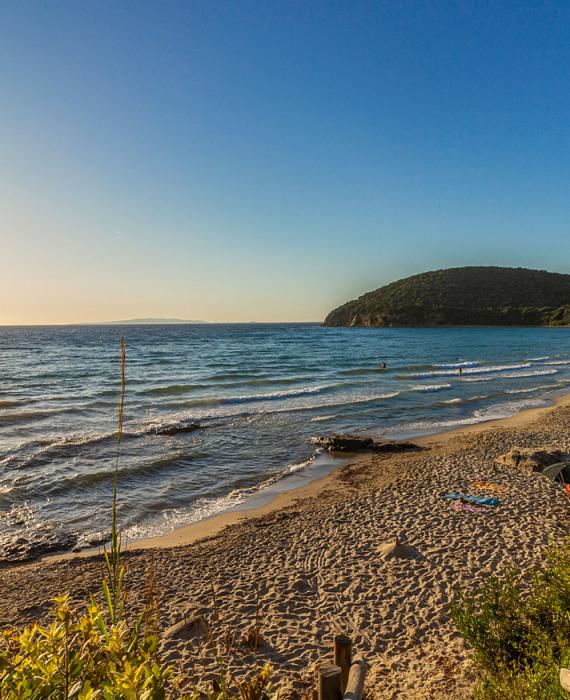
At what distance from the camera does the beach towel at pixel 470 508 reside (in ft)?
33.6

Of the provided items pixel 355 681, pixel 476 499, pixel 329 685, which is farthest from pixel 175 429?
pixel 329 685

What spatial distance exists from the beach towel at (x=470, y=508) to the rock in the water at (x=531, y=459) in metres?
3.53

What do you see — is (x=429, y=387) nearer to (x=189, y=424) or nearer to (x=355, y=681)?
(x=189, y=424)

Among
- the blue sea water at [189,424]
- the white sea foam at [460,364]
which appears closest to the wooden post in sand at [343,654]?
the blue sea water at [189,424]

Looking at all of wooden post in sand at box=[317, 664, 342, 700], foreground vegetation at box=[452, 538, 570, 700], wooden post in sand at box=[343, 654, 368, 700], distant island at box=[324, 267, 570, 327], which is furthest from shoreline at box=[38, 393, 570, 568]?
distant island at box=[324, 267, 570, 327]

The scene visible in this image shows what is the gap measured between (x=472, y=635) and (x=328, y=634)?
8.06 feet

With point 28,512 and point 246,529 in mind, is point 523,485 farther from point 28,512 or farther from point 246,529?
point 28,512

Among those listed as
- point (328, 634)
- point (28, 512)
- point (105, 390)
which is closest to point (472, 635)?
point (328, 634)

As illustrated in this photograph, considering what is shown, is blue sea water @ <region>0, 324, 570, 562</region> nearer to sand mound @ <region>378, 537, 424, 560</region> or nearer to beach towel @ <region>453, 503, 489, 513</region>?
sand mound @ <region>378, 537, 424, 560</region>

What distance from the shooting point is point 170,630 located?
6.34m

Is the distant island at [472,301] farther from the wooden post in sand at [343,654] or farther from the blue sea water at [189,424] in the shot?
the wooden post in sand at [343,654]

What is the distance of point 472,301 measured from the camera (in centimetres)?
12900

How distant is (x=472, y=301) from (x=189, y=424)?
124 metres

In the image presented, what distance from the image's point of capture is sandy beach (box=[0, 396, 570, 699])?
5.72 meters
